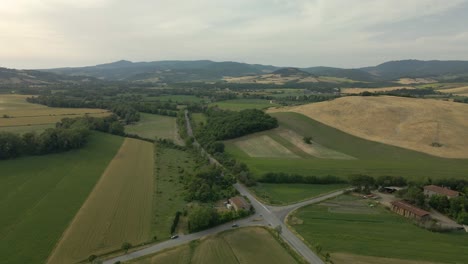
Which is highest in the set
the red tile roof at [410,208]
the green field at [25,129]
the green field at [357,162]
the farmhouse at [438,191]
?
the green field at [25,129]

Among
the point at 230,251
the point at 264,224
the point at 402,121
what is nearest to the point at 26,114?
the point at 264,224

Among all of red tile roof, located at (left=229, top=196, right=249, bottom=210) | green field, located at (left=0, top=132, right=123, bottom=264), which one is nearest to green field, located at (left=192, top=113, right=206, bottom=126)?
green field, located at (left=0, top=132, right=123, bottom=264)

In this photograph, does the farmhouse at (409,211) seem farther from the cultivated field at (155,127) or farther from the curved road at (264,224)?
the cultivated field at (155,127)

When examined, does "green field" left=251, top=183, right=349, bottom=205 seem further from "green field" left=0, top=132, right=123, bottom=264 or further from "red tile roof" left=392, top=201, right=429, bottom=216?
"green field" left=0, top=132, right=123, bottom=264

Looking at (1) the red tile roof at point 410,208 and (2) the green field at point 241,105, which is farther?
(2) the green field at point 241,105

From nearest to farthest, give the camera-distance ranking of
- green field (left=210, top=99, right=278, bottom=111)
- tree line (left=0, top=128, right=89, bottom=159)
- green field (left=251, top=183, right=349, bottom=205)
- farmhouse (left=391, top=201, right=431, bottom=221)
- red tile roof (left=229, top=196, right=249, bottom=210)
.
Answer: farmhouse (left=391, top=201, right=431, bottom=221) → red tile roof (left=229, top=196, right=249, bottom=210) → green field (left=251, top=183, right=349, bottom=205) → tree line (left=0, top=128, right=89, bottom=159) → green field (left=210, top=99, right=278, bottom=111)

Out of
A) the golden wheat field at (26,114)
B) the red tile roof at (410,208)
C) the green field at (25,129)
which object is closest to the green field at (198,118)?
the golden wheat field at (26,114)

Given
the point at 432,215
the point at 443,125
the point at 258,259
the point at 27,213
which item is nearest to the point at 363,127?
the point at 443,125

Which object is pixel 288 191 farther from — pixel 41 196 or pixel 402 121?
pixel 402 121
